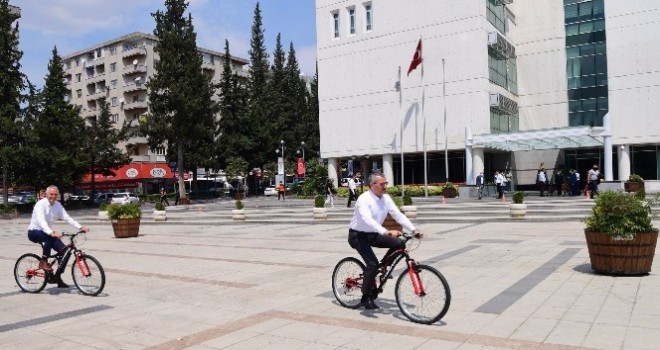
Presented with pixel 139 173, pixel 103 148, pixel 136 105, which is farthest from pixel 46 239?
pixel 136 105

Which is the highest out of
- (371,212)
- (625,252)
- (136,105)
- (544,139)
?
(136,105)

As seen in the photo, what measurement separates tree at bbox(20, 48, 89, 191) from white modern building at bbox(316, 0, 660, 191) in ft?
70.6

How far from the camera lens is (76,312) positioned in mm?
7488

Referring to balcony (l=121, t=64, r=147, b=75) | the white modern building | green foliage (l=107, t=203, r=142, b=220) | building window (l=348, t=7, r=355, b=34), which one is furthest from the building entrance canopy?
balcony (l=121, t=64, r=147, b=75)

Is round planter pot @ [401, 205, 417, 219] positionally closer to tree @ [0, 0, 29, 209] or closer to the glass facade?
the glass facade

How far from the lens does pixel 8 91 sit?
4278cm

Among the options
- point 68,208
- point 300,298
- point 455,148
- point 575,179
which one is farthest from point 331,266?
point 68,208

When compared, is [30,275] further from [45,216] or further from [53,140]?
[53,140]

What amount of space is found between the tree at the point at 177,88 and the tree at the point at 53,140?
597cm

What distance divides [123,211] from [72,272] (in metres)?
11.4

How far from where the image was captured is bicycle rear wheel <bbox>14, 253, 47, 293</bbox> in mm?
9070

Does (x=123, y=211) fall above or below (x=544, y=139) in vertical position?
below

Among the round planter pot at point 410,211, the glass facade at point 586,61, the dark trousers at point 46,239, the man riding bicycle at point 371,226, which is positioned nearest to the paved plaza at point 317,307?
the man riding bicycle at point 371,226

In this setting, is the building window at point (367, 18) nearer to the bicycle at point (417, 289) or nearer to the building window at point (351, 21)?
the building window at point (351, 21)
